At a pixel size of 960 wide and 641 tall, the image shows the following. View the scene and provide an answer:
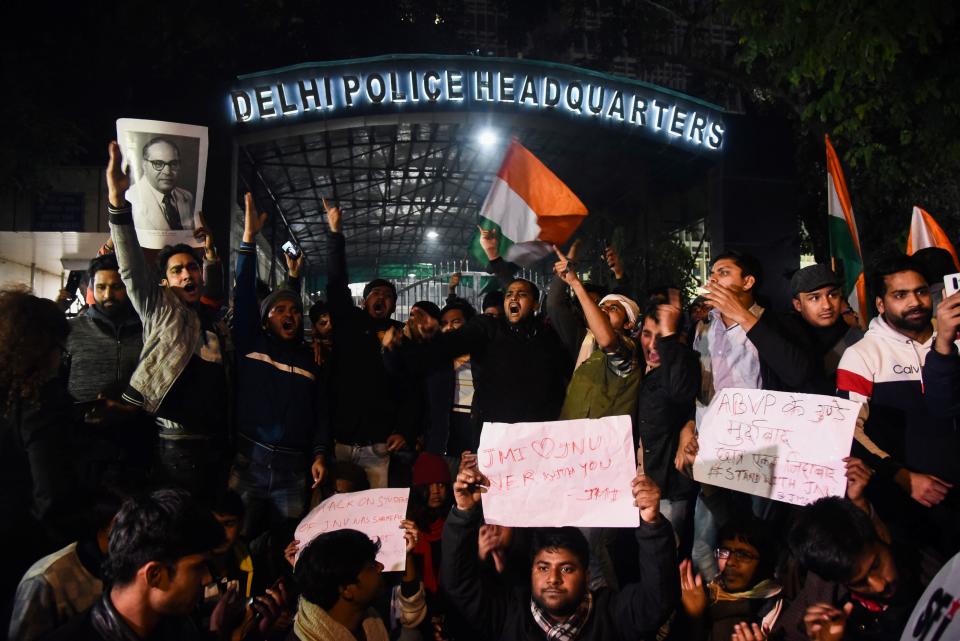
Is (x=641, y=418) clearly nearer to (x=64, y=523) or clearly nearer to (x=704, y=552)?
(x=704, y=552)

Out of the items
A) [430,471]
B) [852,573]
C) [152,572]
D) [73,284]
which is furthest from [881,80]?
[73,284]

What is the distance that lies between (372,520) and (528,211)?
302 cm

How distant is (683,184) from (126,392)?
43.1 ft

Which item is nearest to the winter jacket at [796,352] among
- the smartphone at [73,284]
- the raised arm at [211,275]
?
the raised arm at [211,275]

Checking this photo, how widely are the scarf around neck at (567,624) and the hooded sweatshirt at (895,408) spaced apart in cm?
142

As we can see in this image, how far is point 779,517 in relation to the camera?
142 inches

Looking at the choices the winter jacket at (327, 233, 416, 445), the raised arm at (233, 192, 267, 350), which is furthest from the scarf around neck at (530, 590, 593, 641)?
the raised arm at (233, 192, 267, 350)

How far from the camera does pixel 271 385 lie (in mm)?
4125

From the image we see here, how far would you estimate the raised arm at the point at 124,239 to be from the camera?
354cm

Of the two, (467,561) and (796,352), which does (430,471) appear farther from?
(796,352)

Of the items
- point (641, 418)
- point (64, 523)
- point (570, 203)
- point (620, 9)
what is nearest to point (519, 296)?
point (641, 418)

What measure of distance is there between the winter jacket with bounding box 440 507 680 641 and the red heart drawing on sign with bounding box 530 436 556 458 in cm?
33

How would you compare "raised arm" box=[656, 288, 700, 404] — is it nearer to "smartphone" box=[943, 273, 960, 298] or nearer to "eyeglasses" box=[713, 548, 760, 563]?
"eyeglasses" box=[713, 548, 760, 563]

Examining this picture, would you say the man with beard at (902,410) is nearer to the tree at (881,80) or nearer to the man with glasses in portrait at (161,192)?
the tree at (881,80)
